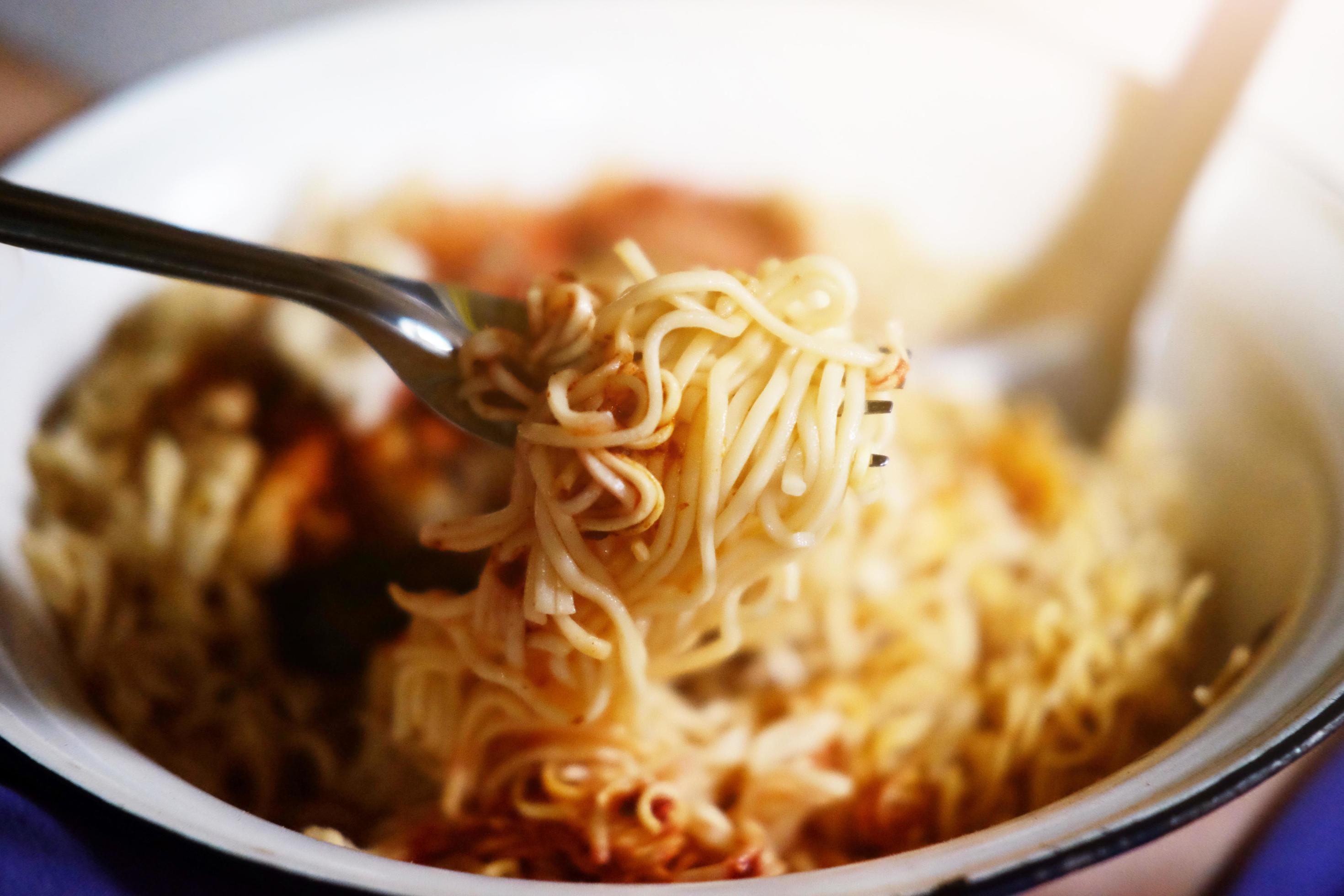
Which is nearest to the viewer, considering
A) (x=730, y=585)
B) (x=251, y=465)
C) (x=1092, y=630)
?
(x=730, y=585)

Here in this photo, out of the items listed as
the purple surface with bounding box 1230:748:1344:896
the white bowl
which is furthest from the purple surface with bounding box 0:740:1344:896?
the purple surface with bounding box 1230:748:1344:896

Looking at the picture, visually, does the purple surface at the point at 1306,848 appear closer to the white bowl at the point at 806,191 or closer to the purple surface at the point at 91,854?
the white bowl at the point at 806,191

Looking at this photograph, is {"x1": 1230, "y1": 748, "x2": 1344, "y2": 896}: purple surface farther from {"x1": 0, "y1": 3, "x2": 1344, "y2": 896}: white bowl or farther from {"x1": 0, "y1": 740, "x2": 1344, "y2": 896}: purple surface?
Answer: {"x1": 0, "y1": 740, "x2": 1344, "y2": 896}: purple surface

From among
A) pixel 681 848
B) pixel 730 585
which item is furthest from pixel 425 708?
pixel 730 585

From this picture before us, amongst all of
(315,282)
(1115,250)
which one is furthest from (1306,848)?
(315,282)

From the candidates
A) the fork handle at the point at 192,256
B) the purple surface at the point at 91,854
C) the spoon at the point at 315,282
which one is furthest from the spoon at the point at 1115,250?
the purple surface at the point at 91,854

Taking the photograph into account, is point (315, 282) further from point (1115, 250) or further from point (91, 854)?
point (1115, 250)

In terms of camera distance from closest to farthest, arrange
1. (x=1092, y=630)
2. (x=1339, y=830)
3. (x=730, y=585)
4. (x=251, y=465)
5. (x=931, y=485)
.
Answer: (x=730, y=585) < (x=1339, y=830) < (x=1092, y=630) < (x=251, y=465) < (x=931, y=485)

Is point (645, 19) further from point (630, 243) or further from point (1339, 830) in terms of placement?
point (1339, 830)
